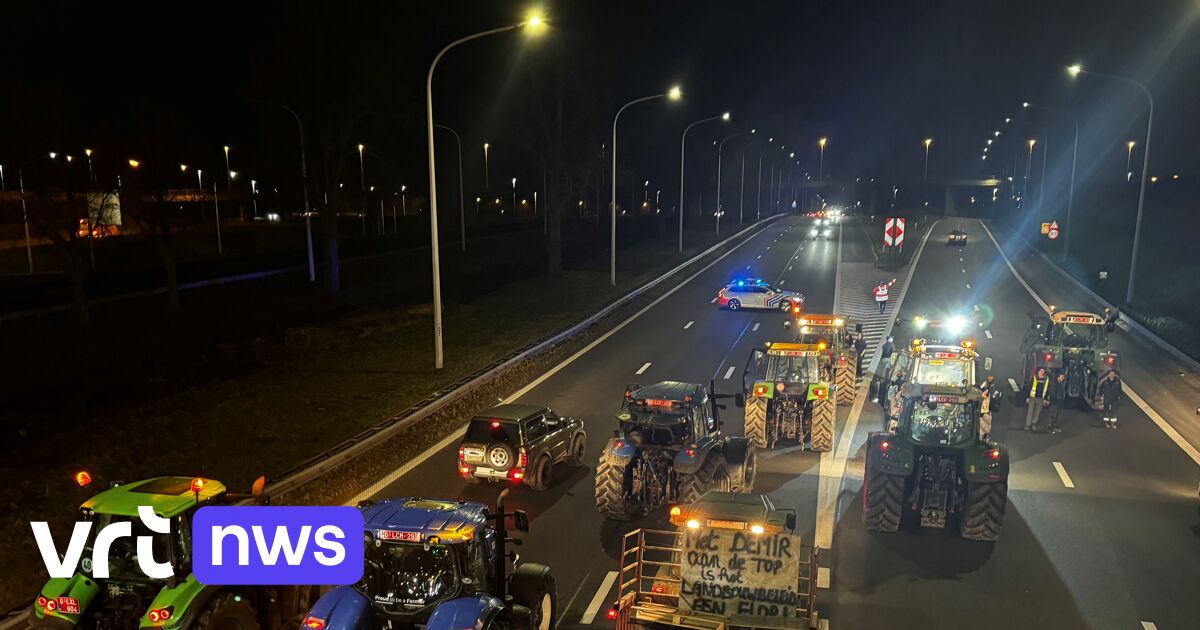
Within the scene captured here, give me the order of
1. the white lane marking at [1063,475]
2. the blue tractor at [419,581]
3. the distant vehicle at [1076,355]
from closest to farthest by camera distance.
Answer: the blue tractor at [419,581]
the white lane marking at [1063,475]
the distant vehicle at [1076,355]

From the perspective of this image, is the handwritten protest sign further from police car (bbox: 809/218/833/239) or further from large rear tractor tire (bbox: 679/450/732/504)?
police car (bbox: 809/218/833/239)

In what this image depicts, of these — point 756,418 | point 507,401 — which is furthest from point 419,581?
point 507,401

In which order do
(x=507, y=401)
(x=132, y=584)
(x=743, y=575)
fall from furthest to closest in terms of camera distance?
(x=507, y=401) < (x=743, y=575) < (x=132, y=584)

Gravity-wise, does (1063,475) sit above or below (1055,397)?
below

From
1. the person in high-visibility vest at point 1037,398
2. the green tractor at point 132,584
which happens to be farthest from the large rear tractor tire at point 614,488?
the person in high-visibility vest at point 1037,398

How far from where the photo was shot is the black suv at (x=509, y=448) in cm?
1614

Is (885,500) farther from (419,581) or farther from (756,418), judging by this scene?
(419,581)

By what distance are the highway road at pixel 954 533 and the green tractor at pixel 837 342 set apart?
2.44 feet

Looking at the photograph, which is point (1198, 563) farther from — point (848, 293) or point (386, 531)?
point (848, 293)

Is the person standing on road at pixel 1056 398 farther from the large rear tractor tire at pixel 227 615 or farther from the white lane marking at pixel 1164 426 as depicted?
the large rear tractor tire at pixel 227 615

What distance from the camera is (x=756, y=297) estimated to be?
40812mm

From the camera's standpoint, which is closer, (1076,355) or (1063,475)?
(1063,475)

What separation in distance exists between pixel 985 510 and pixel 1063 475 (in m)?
5.55

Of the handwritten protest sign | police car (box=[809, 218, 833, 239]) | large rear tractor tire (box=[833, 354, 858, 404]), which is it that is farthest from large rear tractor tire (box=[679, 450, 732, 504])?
police car (box=[809, 218, 833, 239])
